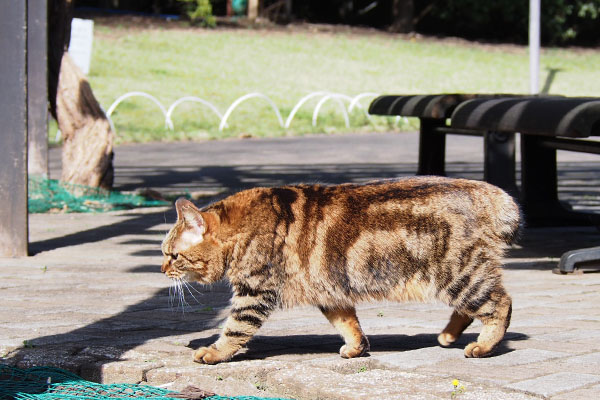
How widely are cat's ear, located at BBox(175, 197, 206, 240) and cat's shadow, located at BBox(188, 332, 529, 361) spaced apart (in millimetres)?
557

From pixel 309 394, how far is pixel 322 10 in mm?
38651

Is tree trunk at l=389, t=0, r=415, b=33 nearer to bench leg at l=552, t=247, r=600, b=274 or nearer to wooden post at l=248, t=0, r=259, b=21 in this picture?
wooden post at l=248, t=0, r=259, b=21

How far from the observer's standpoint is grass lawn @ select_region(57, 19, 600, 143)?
21.1 m

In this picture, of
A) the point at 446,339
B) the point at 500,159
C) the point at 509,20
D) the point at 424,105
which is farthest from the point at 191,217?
the point at 509,20

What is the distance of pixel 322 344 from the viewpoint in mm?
4273

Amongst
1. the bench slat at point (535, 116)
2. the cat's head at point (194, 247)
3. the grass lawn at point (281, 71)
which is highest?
the grass lawn at point (281, 71)

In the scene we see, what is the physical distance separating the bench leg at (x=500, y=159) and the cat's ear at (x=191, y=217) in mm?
3919

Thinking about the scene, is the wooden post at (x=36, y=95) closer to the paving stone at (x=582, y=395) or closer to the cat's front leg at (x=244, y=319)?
the cat's front leg at (x=244, y=319)

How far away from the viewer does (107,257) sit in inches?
271

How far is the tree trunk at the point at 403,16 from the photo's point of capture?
38.2m

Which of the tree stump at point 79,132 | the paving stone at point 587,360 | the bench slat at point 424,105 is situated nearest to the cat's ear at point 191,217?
the paving stone at point 587,360

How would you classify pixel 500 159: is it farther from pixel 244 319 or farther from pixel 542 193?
pixel 244 319

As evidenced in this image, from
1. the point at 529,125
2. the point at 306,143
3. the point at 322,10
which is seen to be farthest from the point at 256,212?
the point at 322,10

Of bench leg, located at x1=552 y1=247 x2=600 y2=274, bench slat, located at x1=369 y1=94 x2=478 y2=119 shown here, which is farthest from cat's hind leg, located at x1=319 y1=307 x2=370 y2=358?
bench slat, located at x1=369 y1=94 x2=478 y2=119
